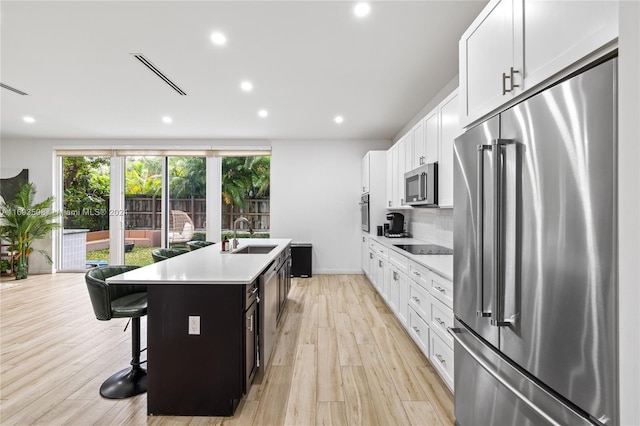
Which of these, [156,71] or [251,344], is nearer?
[251,344]

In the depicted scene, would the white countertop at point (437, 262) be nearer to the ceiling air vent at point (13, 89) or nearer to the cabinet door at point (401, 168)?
the cabinet door at point (401, 168)

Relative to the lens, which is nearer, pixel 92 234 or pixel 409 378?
pixel 409 378

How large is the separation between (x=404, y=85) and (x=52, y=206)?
23.9ft

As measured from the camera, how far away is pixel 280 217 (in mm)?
6691

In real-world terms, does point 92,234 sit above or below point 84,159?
below

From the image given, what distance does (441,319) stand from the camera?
2.27 m

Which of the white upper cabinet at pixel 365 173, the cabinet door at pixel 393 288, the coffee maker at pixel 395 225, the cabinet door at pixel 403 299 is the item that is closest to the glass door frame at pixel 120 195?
the white upper cabinet at pixel 365 173

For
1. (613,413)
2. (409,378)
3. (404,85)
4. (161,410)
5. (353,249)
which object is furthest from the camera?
(353,249)

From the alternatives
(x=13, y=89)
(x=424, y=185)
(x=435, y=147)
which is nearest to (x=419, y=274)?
(x=424, y=185)

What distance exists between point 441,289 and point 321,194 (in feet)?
15.1

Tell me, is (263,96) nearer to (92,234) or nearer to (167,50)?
(167,50)

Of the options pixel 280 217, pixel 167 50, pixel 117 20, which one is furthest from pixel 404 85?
pixel 280 217

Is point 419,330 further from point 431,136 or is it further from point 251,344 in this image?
point 431,136

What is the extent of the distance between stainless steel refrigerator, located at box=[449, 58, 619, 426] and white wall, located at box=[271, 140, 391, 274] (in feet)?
16.6
